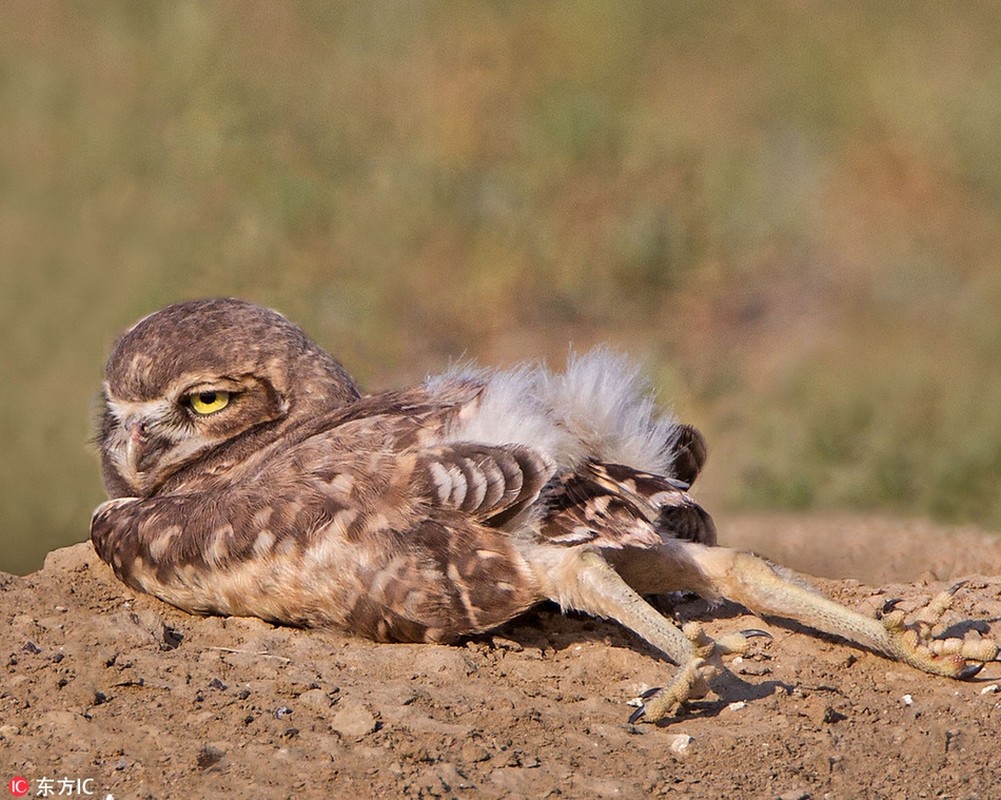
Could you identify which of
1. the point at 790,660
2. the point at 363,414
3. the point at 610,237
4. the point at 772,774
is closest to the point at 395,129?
the point at 610,237

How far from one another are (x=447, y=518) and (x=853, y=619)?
1621 mm

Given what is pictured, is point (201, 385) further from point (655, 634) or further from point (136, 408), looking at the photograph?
point (655, 634)

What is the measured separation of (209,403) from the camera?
621 cm

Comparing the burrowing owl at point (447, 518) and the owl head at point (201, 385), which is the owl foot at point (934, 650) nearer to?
the burrowing owl at point (447, 518)

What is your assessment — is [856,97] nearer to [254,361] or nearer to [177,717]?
[254,361]

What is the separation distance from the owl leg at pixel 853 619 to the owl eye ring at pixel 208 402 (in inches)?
90.0

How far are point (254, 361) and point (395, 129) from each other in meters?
7.86

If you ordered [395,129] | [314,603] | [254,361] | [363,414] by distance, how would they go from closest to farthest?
[314,603] < [363,414] < [254,361] < [395,129]

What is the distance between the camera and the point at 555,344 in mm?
11758

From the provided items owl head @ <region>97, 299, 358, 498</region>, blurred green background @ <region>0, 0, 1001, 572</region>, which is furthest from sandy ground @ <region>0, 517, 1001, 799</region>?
blurred green background @ <region>0, 0, 1001, 572</region>

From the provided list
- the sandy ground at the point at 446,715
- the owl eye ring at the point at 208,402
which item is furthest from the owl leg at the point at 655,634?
the owl eye ring at the point at 208,402

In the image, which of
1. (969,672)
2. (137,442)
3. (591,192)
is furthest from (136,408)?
(591,192)

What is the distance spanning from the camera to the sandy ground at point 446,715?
4.31m

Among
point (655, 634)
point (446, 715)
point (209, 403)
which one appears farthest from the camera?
point (209, 403)
